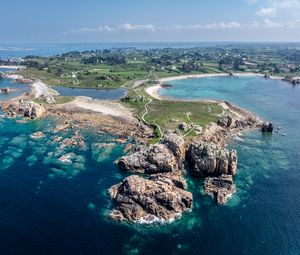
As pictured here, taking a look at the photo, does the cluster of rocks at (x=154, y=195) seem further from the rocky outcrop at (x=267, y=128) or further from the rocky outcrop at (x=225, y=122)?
the rocky outcrop at (x=267, y=128)

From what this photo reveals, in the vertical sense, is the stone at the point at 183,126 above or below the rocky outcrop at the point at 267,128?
above

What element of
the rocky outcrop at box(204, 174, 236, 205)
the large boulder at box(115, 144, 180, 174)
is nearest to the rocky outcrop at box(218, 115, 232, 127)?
the large boulder at box(115, 144, 180, 174)

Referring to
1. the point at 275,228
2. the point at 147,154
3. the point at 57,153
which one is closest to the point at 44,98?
the point at 57,153

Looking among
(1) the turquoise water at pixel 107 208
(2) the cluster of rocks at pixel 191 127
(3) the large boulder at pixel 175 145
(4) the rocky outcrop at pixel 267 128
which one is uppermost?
(3) the large boulder at pixel 175 145

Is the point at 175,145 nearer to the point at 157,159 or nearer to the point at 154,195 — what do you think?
the point at 157,159

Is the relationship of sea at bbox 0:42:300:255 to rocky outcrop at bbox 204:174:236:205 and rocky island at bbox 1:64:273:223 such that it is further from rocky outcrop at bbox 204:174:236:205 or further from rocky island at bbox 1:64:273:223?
rocky island at bbox 1:64:273:223

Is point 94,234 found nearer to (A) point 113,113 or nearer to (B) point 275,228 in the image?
(B) point 275,228

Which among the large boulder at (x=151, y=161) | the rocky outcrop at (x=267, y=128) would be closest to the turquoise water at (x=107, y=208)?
the large boulder at (x=151, y=161)
